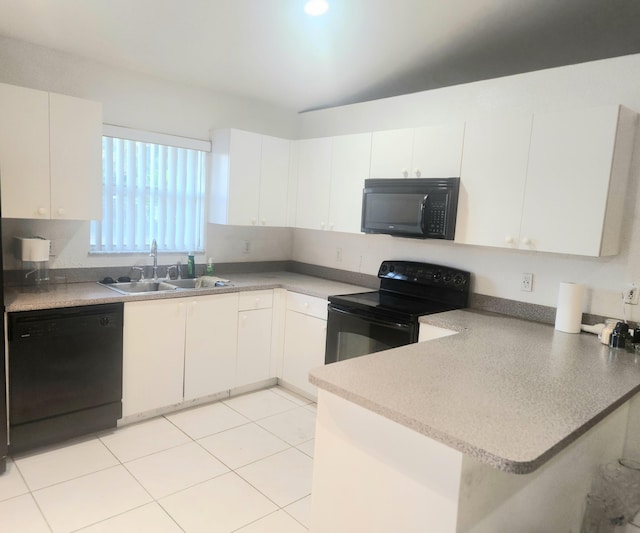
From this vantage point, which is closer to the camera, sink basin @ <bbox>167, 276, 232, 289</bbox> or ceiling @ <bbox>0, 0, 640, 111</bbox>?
ceiling @ <bbox>0, 0, 640, 111</bbox>

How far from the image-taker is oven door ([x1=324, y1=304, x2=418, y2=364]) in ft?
9.25

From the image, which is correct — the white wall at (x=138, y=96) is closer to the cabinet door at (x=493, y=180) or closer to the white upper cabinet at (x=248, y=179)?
the white upper cabinet at (x=248, y=179)

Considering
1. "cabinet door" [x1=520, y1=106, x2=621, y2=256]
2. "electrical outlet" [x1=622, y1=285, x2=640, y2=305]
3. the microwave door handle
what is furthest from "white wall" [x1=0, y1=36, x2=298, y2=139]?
"electrical outlet" [x1=622, y1=285, x2=640, y2=305]

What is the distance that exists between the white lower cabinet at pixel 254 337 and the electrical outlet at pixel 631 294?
2.42m

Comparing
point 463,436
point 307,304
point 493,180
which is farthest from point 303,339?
point 463,436

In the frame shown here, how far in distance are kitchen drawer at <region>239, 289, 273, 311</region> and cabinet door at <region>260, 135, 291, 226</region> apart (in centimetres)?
63

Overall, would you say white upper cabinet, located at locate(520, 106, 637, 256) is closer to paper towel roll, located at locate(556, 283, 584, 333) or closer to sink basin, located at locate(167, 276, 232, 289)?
paper towel roll, located at locate(556, 283, 584, 333)

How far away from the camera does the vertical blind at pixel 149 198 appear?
11.1 feet

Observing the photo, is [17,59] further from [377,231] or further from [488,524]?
[488,524]

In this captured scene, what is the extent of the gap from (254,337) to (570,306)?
2.26 m

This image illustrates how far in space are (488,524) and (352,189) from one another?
2.48 meters

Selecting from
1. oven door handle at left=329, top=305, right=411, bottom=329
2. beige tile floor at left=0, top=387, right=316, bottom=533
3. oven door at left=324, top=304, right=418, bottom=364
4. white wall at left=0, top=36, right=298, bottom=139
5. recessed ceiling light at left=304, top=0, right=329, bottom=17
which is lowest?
beige tile floor at left=0, top=387, right=316, bottom=533

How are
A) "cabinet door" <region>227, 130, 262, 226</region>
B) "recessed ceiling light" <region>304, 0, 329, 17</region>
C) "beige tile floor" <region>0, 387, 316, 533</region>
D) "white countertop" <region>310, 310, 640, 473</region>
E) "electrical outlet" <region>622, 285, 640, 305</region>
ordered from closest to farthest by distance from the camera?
"white countertop" <region>310, 310, 640, 473</region>
"beige tile floor" <region>0, 387, 316, 533</region>
"electrical outlet" <region>622, 285, 640, 305</region>
"recessed ceiling light" <region>304, 0, 329, 17</region>
"cabinet door" <region>227, 130, 262, 226</region>

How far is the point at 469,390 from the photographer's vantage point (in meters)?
1.62
